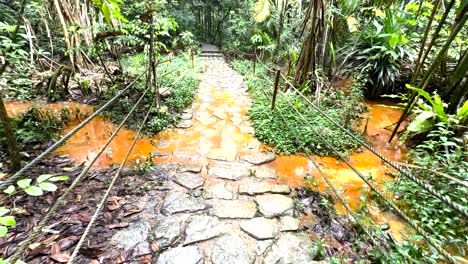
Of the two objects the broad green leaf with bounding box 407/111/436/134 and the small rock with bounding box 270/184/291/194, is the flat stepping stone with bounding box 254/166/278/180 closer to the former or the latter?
the small rock with bounding box 270/184/291/194

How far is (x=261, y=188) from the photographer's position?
264 centimetres

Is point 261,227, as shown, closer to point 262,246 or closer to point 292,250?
point 262,246

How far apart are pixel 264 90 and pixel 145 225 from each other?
4.24 meters

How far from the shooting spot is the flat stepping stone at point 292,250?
A: 1.79 meters

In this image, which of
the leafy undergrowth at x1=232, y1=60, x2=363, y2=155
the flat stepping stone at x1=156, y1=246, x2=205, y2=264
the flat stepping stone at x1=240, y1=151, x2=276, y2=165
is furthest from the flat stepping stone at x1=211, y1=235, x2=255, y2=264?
the leafy undergrowth at x1=232, y1=60, x2=363, y2=155

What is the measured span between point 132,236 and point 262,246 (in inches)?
39.0

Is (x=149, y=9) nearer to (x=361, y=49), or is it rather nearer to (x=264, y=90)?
(x=264, y=90)

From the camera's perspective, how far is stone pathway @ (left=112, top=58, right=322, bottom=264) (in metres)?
1.82

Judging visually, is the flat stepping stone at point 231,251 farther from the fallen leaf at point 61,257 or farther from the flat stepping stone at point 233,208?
the fallen leaf at point 61,257

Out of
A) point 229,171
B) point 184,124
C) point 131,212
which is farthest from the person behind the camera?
point 184,124

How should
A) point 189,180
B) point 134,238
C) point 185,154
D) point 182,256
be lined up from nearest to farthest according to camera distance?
point 182,256 < point 134,238 < point 189,180 < point 185,154

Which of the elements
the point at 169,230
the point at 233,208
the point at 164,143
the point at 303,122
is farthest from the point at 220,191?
the point at 303,122

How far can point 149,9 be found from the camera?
3.52m

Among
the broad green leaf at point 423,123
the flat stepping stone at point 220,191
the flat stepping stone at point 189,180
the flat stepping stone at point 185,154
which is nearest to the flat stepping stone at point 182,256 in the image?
the flat stepping stone at point 220,191
